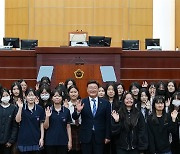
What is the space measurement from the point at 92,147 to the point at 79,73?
3.91 meters

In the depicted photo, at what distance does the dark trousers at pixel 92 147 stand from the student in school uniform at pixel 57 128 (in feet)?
0.69

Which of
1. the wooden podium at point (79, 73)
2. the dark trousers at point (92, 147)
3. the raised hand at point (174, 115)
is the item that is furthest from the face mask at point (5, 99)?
the wooden podium at point (79, 73)

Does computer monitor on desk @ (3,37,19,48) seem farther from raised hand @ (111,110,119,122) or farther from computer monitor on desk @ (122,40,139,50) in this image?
raised hand @ (111,110,119,122)

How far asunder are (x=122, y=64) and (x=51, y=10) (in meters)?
5.99

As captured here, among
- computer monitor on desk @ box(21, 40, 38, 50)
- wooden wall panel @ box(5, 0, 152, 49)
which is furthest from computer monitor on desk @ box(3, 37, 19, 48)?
wooden wall panel @ box(5, 0, 152, 49)

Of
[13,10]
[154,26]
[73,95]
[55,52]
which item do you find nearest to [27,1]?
[13,10]

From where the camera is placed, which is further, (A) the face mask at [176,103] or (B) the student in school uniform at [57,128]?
(A) the face mask at [176,103]

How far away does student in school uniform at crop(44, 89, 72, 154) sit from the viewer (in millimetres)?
5480

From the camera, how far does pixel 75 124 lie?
5.79 m

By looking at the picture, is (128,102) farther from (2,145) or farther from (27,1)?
(27,1)

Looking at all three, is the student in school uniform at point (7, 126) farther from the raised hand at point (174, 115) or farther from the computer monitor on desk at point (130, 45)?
the computer monitor on desk at point (130, 45)

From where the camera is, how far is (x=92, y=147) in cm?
564

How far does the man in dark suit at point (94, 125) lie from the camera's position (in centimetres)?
558

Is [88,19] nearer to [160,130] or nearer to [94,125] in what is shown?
[94,125]
